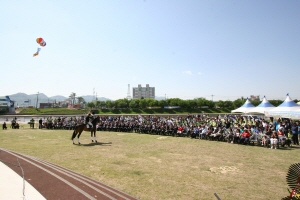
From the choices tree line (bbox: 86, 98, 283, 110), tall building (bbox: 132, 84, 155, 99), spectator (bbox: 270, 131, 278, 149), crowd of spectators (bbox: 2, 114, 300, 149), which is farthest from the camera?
tall building (bbox: 132, 84, 155, 99)

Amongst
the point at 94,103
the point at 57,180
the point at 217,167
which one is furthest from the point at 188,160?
the point at 94,103

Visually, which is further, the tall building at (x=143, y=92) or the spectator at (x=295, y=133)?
the tall building at (x=143, y=92)

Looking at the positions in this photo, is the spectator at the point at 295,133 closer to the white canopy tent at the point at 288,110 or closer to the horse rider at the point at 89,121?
the white canopy tent at the point at 288,110

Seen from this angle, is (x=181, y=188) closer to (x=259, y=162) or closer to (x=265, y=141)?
(x=259, y=162)

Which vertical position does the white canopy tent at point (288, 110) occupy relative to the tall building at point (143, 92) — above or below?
below

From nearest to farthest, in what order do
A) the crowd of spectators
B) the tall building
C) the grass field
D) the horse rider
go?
the grass field → the crowd of spectators → the horse rider → the tall building

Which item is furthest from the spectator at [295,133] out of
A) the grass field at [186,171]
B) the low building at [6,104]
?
the low building at [6,104]

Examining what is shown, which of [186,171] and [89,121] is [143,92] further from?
[186,171]

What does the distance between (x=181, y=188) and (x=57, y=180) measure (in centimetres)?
412

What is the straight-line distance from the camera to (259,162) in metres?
9.95

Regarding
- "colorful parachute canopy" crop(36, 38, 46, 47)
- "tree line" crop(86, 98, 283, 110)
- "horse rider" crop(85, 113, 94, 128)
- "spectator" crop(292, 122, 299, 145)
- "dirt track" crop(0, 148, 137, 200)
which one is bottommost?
"dirt track" crop(0, 148, 137, 200)

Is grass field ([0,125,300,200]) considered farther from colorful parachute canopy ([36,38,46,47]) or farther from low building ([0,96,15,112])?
low building ([0,96,15,112])

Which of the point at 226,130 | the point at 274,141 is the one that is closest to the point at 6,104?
the point at 226,130

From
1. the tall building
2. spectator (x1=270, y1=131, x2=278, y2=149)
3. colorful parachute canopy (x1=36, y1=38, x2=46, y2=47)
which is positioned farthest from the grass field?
the tall building
